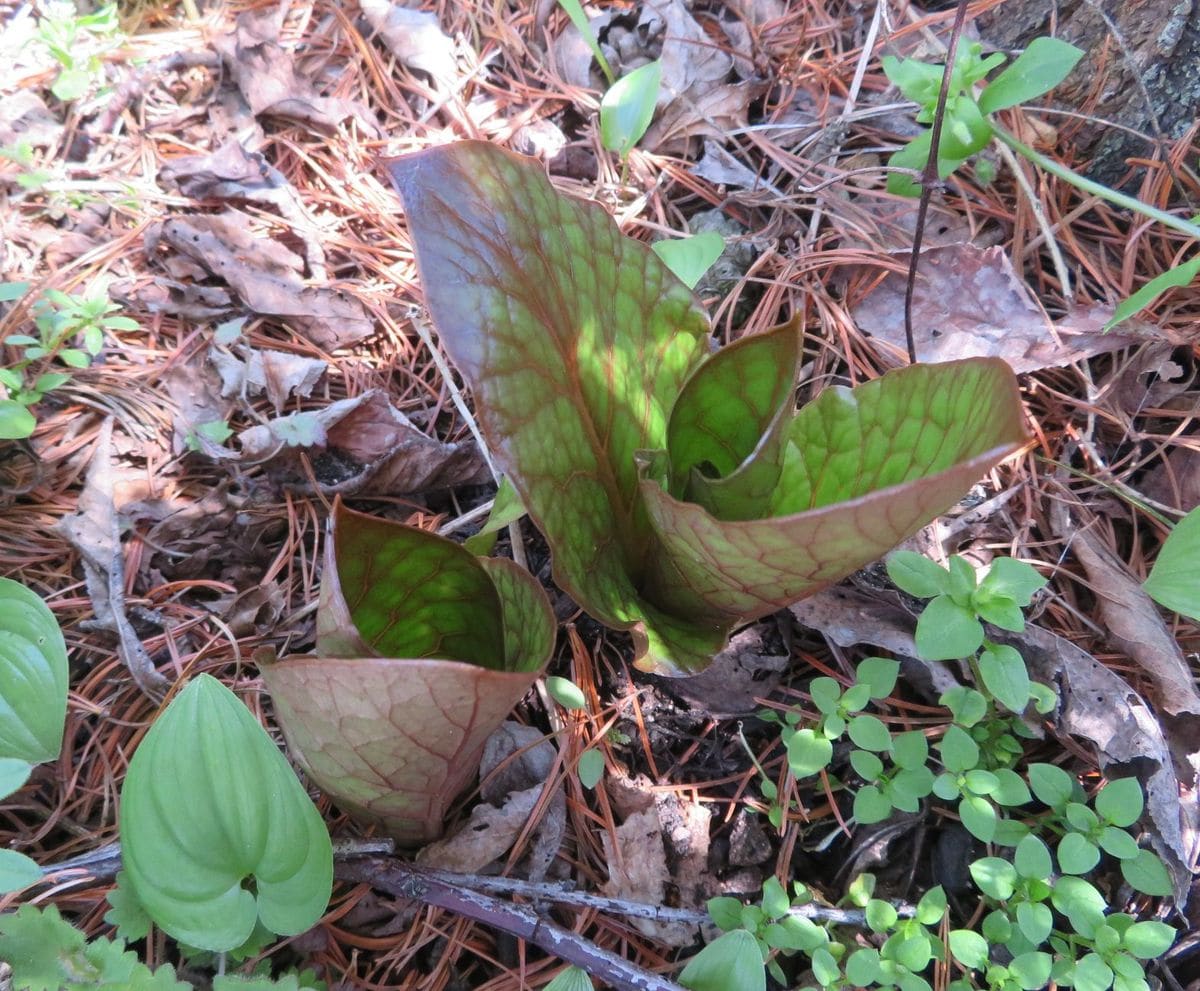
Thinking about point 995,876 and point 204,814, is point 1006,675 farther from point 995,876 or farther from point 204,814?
point 204,814

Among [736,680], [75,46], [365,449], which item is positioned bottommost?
[736,680]

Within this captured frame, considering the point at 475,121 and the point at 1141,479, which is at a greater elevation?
the point at 475,121

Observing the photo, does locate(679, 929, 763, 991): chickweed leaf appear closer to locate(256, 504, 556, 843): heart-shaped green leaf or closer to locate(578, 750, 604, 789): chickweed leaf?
locate(578, 750, 604, 789): chickweed leaf

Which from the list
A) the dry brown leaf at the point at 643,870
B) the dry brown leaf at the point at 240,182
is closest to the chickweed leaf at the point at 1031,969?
the dry brown leaf at the point at 643,870

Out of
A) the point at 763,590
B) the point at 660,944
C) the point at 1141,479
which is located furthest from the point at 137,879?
the point at 1141,479

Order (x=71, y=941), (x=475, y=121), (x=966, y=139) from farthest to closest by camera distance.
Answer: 1. (x=475, y=121)
2. (x=966, y=139)
3. (x=71, y=941)

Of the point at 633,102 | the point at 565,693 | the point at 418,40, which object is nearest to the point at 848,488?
the point at 565,693

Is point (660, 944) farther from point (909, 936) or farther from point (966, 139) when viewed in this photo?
point (966, 139)

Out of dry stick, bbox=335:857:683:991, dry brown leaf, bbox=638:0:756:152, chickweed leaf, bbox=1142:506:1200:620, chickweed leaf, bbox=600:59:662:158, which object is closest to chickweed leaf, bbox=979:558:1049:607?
chickweed leaf, bbox=1142:506:1200:620
